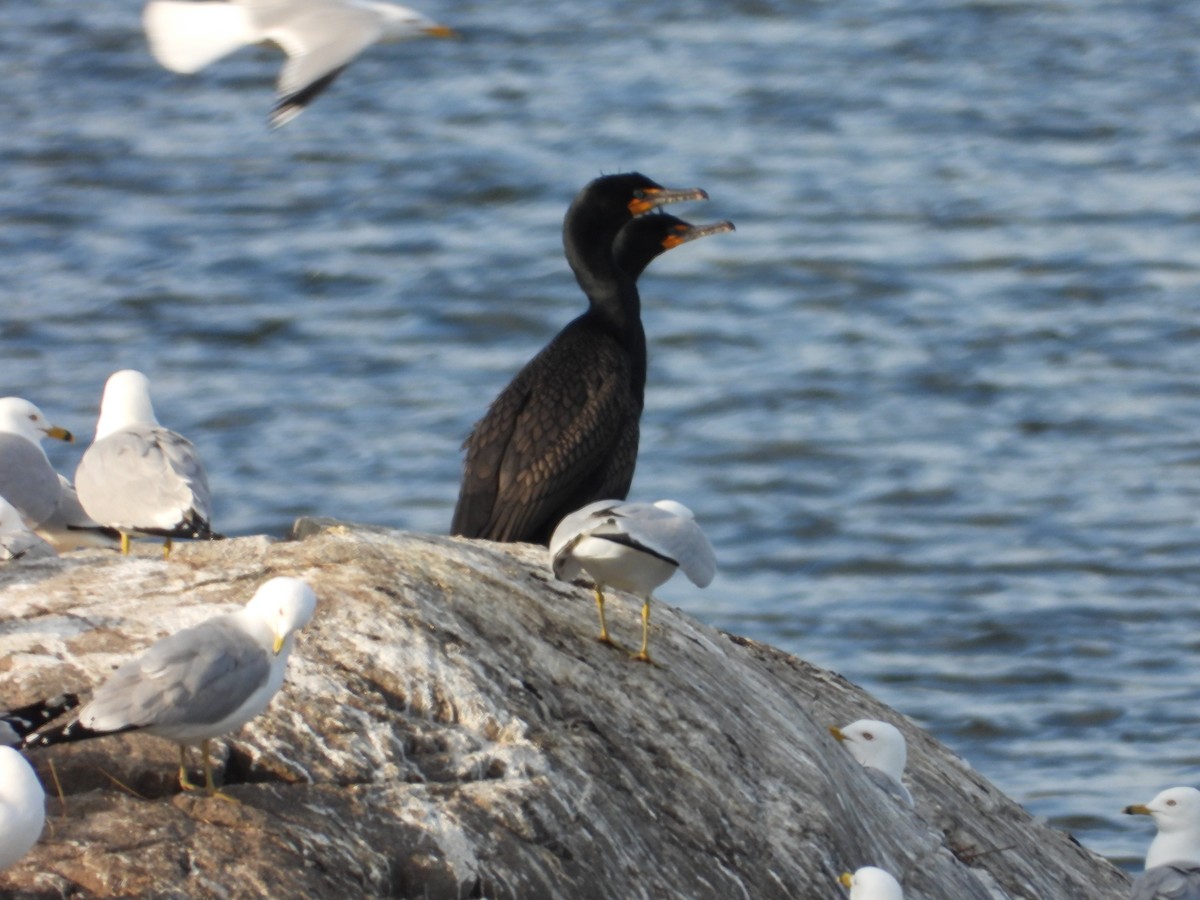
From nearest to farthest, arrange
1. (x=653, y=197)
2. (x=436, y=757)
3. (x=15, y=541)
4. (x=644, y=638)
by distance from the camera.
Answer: (x=436, y=757), (x=644, y=638), (x=15, y=541), (x=653, y=197)

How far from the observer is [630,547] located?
5898 mm

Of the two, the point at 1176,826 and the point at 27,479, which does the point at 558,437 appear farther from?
the point at 1176,826

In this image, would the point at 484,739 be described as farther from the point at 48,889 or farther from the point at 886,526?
the point at 886,526

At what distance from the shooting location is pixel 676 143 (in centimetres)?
2269

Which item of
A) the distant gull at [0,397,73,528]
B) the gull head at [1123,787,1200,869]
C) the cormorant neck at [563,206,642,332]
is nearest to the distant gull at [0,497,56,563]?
the distant gull at [0,397,73,528]

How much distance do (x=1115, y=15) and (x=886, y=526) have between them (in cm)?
1244

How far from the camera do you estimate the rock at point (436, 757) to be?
4988 millimetres

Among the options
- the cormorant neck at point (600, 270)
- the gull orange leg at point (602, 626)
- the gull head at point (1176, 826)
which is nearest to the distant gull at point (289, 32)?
the gull orange leg at point (602, 626)

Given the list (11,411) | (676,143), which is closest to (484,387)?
(676,143)

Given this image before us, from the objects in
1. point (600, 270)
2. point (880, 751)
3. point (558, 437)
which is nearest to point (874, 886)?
point (880, 751)

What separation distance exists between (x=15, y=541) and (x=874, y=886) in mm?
2843

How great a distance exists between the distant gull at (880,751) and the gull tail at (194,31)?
3.03 meters

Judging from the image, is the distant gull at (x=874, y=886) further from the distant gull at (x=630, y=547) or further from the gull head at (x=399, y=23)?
the gull head at (x=399, y=23)

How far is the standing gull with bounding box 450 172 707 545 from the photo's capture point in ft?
27.8
